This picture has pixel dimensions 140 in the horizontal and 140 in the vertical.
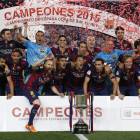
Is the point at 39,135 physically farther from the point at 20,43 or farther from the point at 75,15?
the point at 75,15

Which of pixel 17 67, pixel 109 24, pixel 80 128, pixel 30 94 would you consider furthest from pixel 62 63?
pixel 109 24

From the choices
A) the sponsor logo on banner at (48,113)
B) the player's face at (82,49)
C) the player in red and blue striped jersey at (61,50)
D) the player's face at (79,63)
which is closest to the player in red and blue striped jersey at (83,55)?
the player's face at (82,49)

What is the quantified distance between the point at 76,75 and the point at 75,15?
2460 mm

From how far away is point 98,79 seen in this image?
7.34 metres

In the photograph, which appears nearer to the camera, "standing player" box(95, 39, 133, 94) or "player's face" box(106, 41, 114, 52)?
"player's face" box(106, 41, 114, 52)

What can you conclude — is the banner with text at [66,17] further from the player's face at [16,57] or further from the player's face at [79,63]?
the player's face at [79,63]

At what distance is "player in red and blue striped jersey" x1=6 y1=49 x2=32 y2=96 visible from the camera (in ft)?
23.7

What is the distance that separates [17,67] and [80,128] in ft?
6.94

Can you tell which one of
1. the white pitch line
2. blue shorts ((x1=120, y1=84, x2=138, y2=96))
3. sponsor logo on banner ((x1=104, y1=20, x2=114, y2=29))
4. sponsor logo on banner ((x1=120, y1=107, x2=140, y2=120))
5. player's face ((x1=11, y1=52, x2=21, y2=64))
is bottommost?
the white pitch line

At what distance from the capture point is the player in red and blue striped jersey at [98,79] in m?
7.20

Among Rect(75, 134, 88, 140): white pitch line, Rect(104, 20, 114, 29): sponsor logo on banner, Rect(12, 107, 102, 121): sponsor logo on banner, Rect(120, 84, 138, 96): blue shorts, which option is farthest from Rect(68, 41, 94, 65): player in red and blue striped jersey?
Rect(75, 134, 88, 140): white pitch line

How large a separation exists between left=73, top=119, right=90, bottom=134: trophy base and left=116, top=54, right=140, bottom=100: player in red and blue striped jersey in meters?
1.48

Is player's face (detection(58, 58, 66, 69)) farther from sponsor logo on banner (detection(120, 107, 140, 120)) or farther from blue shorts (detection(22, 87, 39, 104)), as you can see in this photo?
sponsor logo on banner (detection(120, 107, 140, 120))

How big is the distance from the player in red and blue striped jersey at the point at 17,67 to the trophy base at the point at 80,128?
1817mm
